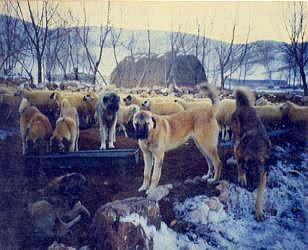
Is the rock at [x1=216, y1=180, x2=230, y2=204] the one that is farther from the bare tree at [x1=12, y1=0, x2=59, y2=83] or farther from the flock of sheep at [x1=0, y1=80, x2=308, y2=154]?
the bare tree at [x1=12, y1=0, x2=59, y2=83]

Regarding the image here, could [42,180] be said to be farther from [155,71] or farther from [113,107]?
[155,71]

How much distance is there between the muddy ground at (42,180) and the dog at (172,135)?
0.05 meters

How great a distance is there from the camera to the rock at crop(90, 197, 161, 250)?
118 inches

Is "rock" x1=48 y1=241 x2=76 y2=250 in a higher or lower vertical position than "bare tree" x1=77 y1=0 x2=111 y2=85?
lower

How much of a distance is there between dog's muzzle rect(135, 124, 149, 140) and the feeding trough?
0.12 metres

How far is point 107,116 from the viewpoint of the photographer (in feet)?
10.4

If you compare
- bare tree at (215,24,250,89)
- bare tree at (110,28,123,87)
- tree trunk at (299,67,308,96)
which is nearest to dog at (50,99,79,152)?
bare tree at (110,28,123,87)

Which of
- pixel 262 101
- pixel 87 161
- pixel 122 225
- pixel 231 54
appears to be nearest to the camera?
pixel 122 225

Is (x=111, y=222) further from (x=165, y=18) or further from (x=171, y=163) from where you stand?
(x=165, y=18)

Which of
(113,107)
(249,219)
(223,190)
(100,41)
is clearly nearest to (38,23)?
(100,41)

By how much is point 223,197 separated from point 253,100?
78 cm

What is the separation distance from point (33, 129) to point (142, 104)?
84cm

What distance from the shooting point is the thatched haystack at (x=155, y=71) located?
3.22 m

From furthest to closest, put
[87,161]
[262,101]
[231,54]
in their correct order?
[231,54] < [262,101] < [87,161]
